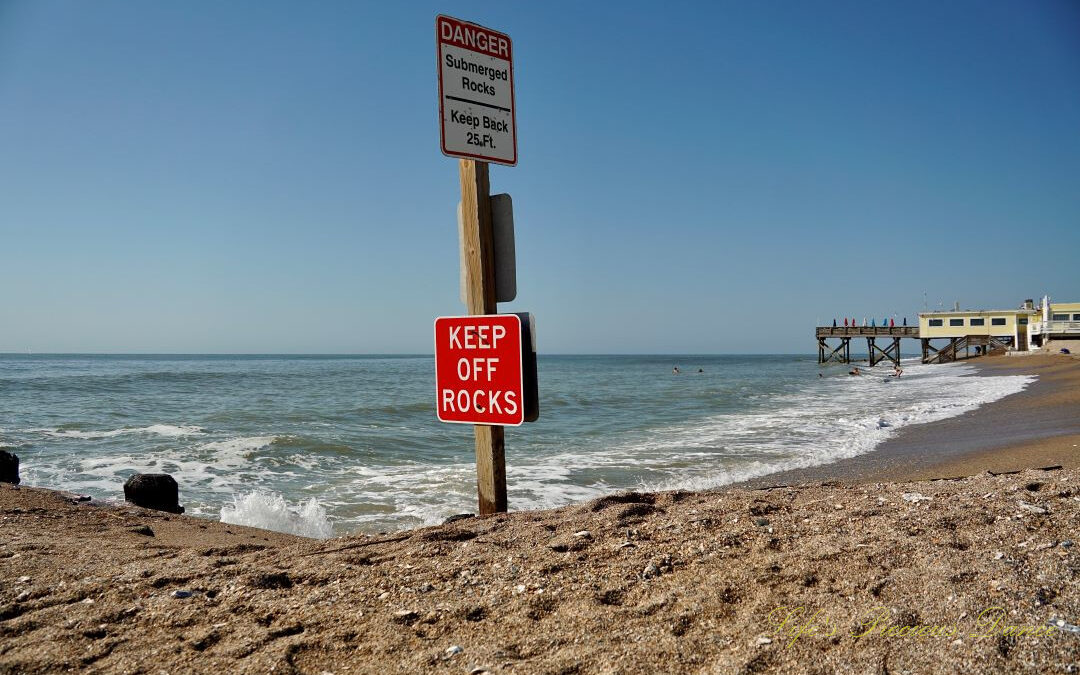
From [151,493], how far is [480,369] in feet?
19.4

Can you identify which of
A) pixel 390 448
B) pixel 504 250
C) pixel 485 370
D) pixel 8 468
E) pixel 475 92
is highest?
pixel 475 92

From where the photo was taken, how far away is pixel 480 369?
3.71m

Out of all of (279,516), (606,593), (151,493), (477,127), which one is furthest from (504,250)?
(151,493)

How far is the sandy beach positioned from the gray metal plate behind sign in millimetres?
1579

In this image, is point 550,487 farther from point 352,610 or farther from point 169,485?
point 352,610

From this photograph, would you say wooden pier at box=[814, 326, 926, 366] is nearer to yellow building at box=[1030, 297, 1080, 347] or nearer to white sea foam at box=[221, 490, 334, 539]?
yellow building at box=[1030, 297, 1080, 347]

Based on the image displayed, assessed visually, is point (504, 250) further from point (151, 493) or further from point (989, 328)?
point (989, 328)

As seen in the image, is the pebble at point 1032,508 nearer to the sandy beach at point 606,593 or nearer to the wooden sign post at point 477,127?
the sandy beach at point 606,593

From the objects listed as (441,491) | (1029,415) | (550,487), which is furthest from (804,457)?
(1029,415)

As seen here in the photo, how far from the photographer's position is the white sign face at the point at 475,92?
373 cm

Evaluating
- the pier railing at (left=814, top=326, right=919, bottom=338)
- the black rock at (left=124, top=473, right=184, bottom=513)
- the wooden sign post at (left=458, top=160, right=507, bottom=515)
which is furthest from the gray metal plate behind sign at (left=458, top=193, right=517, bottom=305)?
the pier railing at (left=814, top=326, right=919, bottom=338)

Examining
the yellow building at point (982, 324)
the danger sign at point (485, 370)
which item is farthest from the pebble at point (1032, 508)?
the yellow building at point (982, 324)

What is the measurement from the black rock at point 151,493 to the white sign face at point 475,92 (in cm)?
619

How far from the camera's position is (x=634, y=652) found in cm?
261
